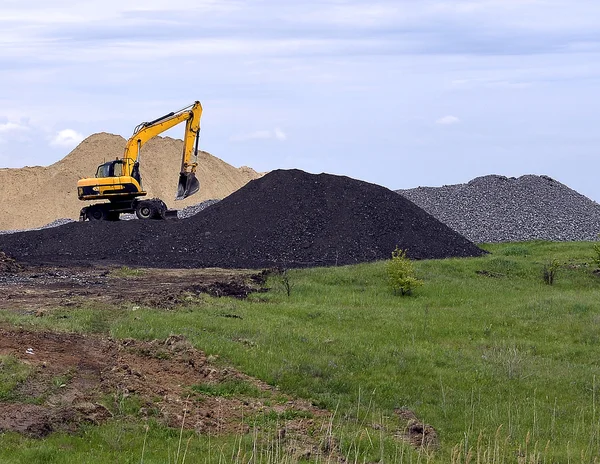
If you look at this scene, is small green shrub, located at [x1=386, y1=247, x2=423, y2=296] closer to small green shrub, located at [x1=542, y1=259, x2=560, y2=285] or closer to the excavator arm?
small green shrub, located at [x1=542, y1=259, x2=560, y2=285]

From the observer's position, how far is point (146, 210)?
35.9m

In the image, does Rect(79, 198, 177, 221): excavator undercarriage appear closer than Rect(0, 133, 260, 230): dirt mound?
Yes

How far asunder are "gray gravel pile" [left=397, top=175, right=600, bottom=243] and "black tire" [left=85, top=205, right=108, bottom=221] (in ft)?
51.5

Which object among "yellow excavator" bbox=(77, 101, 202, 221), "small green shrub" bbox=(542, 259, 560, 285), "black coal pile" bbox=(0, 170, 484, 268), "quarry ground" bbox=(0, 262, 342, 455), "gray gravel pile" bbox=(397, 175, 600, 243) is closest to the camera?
"quarry ground" bbox=(0, 262, 342, 455)

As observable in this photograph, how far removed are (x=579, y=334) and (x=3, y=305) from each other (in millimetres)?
11725

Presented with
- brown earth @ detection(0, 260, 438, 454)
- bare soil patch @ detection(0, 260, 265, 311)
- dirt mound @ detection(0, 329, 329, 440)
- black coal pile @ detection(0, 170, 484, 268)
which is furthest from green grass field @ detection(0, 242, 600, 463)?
black coal pile @ detection(0, 170, 484, 268)

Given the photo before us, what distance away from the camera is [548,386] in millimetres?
13086

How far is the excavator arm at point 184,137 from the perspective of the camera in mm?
35531

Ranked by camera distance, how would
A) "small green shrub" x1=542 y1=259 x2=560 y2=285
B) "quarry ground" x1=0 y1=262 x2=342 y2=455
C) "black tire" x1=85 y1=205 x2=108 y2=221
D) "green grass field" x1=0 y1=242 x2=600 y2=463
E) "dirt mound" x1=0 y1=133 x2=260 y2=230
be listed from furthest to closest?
"dirt mound" x1=0 y1=133 x2=260 y2=230, "black tire" x1=85 y1=205 x2=108 y2=221, "small green shrub" x1=542 y1=259 x2=560 y2=285, "quarry ground" x1=0 y1=262 x2=342 y2=455, "green grass field" x1=0 y1=242 x2=600 y2=463

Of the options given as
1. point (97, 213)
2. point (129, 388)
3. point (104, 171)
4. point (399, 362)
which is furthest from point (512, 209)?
point (129, 388)

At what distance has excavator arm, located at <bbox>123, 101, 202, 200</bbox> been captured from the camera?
1399 inches

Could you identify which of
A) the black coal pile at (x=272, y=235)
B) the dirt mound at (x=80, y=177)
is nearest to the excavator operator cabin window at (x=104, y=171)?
the black coal pile at (x=272, y=235)

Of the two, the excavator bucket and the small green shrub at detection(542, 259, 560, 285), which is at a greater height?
the excavator bucket

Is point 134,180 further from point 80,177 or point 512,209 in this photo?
point 80,177
